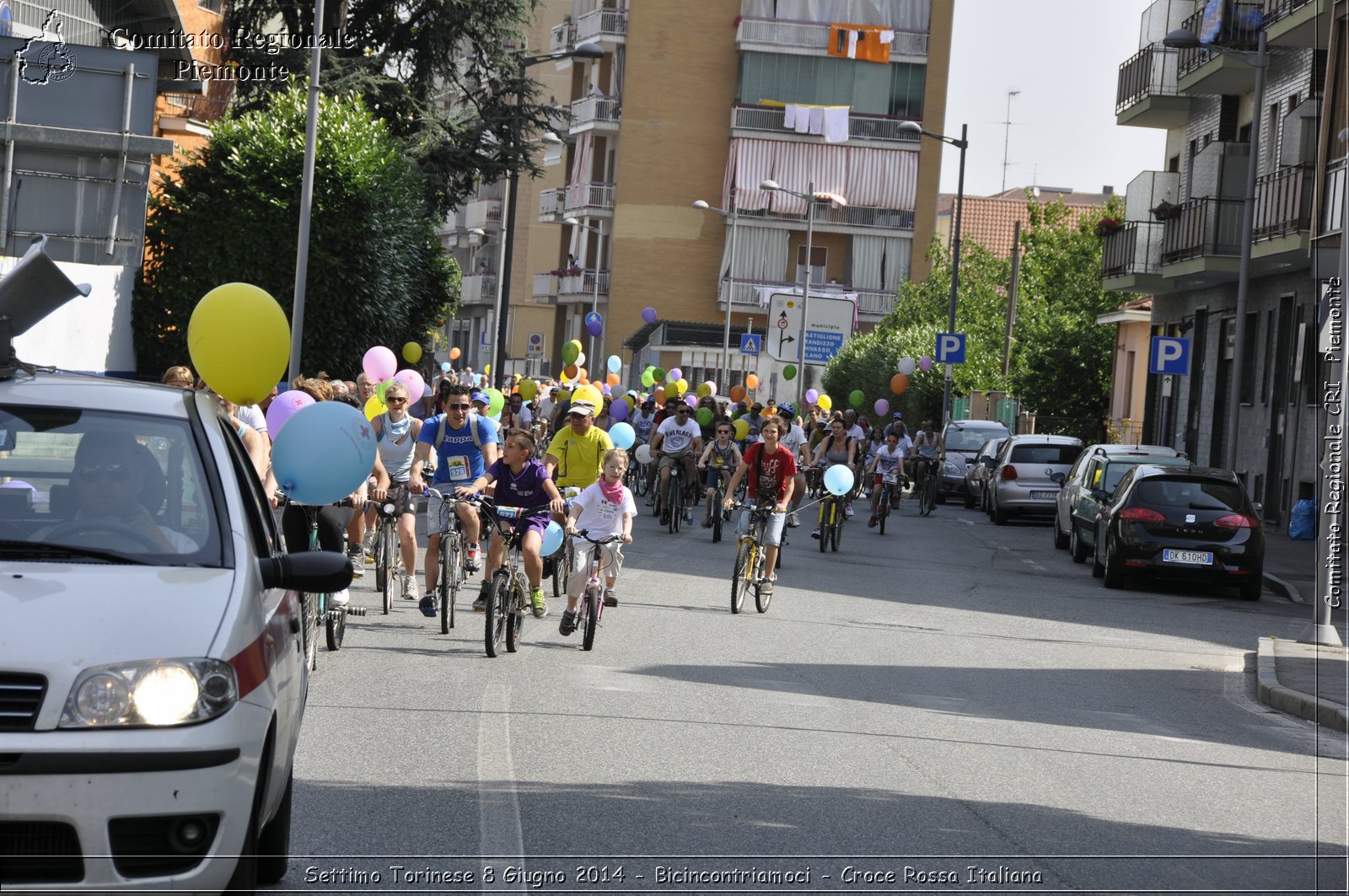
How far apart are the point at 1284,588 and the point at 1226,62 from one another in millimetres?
15285

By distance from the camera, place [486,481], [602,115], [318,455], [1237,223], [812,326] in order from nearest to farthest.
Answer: [318,455]
[486,481]
[1237,223]
[812,326]
[602,115]

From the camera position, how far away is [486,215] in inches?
4163

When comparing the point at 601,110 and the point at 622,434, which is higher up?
the point at 601,110

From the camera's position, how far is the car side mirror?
18.5ft

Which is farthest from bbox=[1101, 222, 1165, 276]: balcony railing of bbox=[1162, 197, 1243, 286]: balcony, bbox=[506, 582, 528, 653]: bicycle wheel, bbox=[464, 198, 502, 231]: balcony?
bbox=[464, 198, 502, 231]: balcony

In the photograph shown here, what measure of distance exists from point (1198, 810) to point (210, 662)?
17.4ft

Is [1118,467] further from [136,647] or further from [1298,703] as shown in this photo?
[136,647]

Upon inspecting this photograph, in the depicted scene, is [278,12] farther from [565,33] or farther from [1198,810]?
[565,33]

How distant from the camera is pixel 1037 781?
9250mm

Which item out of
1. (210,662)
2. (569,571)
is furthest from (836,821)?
(569,571)

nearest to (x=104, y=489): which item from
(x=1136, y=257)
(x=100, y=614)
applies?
(x=100, y=614)

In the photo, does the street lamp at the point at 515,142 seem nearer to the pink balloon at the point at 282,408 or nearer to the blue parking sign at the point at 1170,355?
the blue parking sign at the point at 1170,355

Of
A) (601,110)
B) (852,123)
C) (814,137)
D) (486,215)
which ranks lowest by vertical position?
(486,215)

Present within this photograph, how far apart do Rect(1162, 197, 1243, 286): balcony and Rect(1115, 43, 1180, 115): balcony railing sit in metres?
4.33
